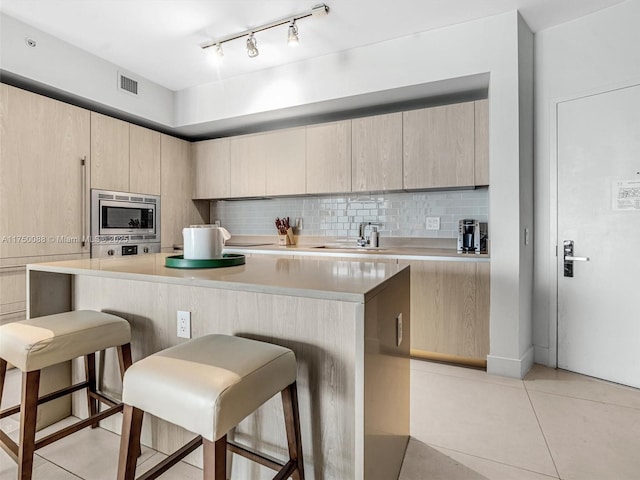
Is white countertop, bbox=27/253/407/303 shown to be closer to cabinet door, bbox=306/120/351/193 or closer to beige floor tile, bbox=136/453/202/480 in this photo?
beige floor tile, bbox=136/453/202/480

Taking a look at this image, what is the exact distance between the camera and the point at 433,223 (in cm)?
350

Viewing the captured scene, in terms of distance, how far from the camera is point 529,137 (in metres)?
2.76

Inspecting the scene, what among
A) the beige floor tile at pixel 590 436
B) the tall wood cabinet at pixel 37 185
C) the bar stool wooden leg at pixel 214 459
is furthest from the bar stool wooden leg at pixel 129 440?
the tall wood cabinet at pixel 37 185

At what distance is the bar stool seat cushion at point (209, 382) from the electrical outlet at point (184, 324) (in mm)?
325

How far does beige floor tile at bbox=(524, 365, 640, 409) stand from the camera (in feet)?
7.53

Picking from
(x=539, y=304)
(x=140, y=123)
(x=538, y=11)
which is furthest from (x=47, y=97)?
(x=539, y=304)

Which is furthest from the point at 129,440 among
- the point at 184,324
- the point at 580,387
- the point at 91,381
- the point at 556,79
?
the point at 556,79

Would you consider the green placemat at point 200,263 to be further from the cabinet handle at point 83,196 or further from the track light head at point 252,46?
the cabinet handle at point 83,196

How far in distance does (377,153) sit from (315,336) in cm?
238

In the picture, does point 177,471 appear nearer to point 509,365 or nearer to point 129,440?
point 129,440

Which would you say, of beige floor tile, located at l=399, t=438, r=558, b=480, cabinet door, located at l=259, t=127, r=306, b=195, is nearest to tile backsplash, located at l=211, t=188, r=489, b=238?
cabinet door, located at l=259, t=127, r=306, b=195

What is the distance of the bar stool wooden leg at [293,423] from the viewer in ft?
4.00

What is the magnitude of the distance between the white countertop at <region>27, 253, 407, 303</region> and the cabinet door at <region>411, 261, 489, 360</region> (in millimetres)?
1336

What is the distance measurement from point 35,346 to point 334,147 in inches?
110
